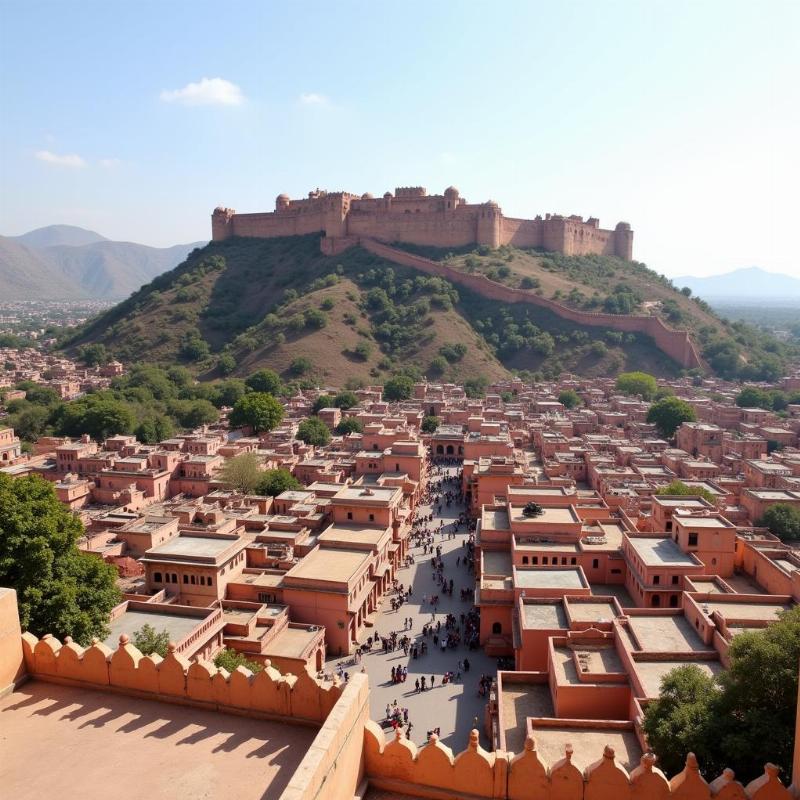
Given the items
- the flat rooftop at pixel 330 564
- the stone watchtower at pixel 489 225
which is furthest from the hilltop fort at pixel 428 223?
the flat rooftop at pixel 330 564

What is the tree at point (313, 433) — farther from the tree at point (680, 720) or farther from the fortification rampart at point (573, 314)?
the fortification rampart at point (573, 314)

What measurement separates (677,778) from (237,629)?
17709 mm

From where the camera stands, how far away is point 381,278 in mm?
89875

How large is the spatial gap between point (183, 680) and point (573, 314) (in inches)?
3151

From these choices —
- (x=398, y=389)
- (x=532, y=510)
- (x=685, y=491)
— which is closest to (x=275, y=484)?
(x=532, y=510)

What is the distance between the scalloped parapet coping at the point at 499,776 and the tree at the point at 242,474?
101ft

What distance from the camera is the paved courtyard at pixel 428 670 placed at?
63.6ft

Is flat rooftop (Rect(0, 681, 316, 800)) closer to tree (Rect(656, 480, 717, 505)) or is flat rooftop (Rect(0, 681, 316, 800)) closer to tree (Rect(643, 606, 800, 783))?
tree (Rect(643, 606, 800, 783))

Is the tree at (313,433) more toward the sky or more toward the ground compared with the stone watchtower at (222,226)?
more toward the ground

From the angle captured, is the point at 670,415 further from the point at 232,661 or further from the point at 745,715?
the point at 745,715

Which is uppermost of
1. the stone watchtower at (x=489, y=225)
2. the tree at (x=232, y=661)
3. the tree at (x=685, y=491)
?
the stone watchtower at (x=489, y=225)

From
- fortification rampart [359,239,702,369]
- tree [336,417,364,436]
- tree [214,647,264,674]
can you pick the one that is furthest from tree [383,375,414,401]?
tree [214,647,264,674]

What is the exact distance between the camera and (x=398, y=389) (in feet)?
212

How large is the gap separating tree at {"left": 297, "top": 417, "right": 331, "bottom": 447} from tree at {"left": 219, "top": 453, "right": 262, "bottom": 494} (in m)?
10.5
